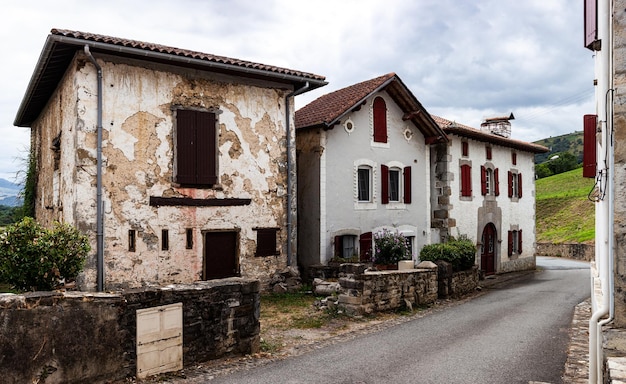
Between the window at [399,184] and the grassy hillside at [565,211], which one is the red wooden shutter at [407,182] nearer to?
the window at [399,184]

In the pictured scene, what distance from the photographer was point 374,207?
16.6m

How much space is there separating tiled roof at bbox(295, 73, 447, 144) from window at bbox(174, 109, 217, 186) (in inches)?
148

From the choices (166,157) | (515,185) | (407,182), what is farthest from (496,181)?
(166,157)

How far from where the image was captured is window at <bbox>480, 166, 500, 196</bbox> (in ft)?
69.8

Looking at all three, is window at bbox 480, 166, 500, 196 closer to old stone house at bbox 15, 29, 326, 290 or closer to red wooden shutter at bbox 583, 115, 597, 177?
old stone house at bbox 15, 29, 326, 290

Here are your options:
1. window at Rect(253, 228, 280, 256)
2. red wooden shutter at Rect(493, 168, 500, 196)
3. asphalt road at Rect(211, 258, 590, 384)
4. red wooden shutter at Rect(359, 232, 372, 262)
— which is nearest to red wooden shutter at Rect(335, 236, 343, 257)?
red wooden shutter at Rect(359, 232, 372, 262)

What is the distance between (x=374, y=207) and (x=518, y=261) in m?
11.0

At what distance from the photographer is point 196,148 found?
490 inches

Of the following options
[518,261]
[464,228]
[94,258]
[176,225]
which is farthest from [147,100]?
[518,261]

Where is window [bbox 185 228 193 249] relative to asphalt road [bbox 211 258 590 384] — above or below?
above

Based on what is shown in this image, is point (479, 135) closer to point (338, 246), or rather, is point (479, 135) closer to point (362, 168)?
point (362, 168)

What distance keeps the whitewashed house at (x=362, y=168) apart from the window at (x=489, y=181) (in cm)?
401

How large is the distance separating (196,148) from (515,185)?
683 inches

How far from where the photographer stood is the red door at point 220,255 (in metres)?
12.7
